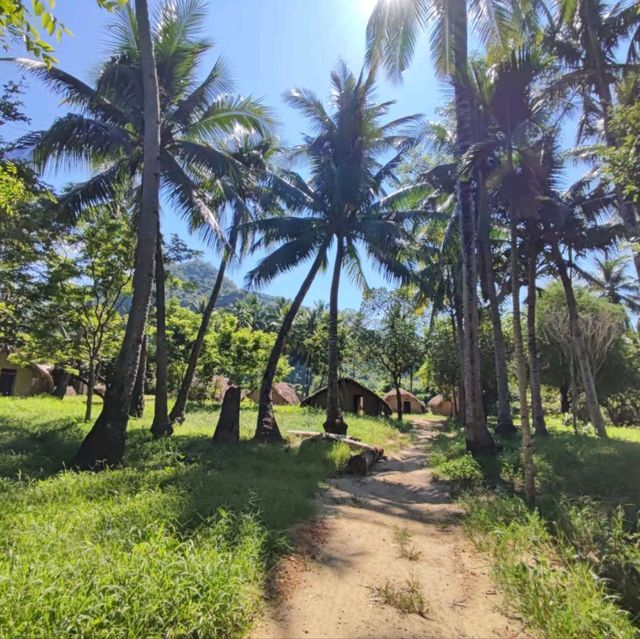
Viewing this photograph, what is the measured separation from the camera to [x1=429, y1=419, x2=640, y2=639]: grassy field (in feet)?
10.4

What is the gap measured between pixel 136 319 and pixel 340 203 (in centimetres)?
847

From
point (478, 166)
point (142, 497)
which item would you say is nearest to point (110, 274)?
point (142, 497)

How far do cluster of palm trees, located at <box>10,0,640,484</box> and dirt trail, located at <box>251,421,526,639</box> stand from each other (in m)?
2.05

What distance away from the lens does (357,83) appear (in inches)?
584

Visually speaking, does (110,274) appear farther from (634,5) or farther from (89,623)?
(634,5)

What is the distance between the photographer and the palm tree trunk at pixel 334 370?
542 inches

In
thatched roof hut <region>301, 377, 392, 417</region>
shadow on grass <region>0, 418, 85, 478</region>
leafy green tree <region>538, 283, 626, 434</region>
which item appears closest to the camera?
shadow on grass <region>0, 418, 85, 478</region>

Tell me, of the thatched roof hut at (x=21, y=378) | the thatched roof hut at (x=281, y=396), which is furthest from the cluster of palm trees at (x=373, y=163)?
the thatched roof hut at (x=281, y=396)

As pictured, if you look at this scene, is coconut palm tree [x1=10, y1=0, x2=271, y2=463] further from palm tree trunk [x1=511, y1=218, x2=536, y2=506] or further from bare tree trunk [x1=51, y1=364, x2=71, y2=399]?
bare tree trunk [x1=51, y1=364, x2=71, y2=399]

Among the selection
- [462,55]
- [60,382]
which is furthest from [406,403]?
[462,55]

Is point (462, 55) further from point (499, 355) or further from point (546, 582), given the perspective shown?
point (546, 582)

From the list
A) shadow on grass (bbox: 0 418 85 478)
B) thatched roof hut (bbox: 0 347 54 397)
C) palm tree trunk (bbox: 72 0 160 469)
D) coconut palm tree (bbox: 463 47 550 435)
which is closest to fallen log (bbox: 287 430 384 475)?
palm tree trunk (bbox: 72 0 160 469)

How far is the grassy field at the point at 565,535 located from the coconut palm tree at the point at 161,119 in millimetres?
9180

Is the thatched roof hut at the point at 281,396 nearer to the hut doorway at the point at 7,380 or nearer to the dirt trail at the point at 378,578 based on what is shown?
the hut doorway at the point at 7,380
